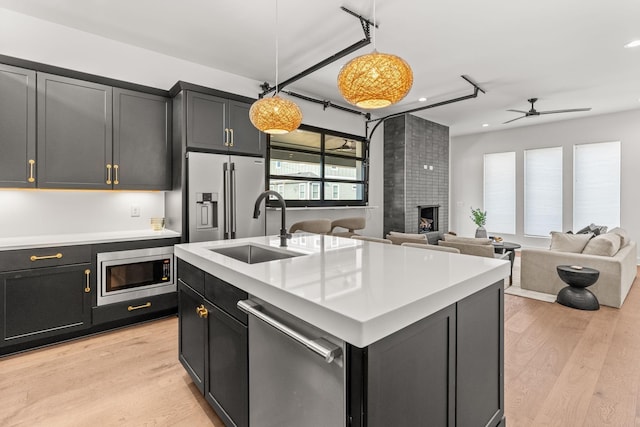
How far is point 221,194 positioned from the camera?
342cm

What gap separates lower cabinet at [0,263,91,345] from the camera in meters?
2.40

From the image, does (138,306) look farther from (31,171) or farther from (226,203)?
(31,171)

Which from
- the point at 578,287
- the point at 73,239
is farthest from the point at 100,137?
the point at 578,287

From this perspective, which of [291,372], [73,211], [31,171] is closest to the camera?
[291,372]

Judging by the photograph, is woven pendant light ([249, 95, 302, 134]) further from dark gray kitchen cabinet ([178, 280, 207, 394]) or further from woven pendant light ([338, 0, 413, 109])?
dark gray kitchen cabinet ([178, 280, 207, 394])

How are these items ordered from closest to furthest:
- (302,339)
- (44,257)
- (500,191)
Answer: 1. (302,339)
2. (44,257)
3. (500,191)

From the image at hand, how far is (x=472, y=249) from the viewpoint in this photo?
3506 mm

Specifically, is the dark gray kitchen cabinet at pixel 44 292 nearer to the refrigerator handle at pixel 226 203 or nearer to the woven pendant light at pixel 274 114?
the refrigerator handle at pixel 226 203

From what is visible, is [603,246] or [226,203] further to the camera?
[603,246]

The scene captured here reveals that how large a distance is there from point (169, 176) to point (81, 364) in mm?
1896

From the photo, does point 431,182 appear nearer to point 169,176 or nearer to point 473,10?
point 473,10

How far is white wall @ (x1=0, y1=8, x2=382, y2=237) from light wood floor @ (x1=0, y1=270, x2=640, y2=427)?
1234mm

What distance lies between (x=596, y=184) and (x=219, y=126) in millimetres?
7275

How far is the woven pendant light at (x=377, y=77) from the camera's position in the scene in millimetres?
1639
